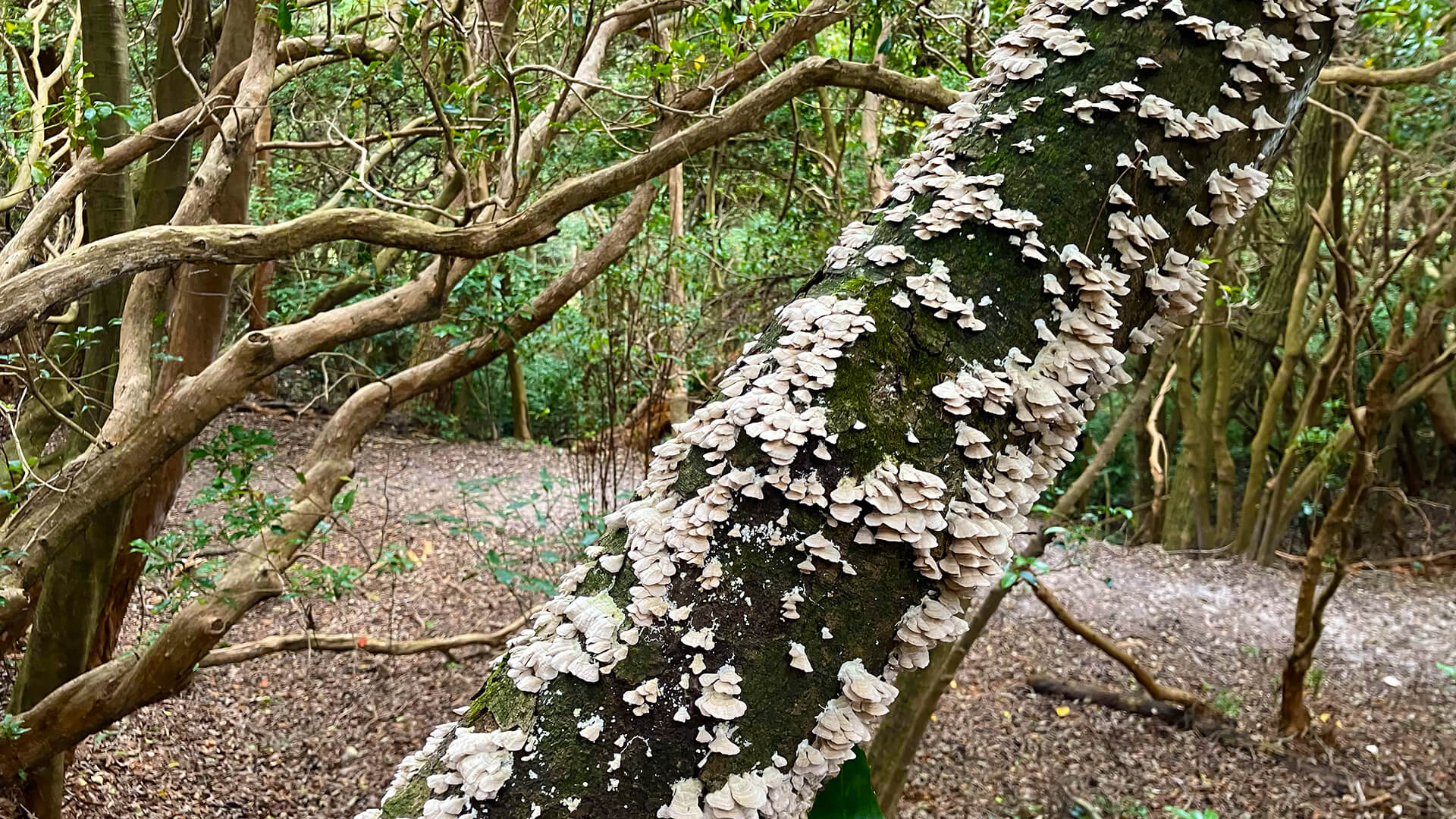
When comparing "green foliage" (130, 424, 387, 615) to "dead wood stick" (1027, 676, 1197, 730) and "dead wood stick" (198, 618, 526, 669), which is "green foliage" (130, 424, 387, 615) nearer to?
"dead wood stick" (198, 618, 526, 669)

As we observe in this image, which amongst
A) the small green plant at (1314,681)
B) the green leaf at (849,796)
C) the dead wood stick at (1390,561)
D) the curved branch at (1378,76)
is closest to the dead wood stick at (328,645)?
the green leaf at (849,796)

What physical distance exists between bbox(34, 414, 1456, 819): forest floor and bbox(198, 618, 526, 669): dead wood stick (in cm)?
31

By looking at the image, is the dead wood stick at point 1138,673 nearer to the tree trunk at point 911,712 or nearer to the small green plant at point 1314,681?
the small green plant at point 1314,681

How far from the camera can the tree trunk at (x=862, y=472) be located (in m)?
0.77

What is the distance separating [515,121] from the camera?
232cm

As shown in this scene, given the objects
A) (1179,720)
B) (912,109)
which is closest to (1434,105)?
(912,109)

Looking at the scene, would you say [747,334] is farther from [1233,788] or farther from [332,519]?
[1233,788]

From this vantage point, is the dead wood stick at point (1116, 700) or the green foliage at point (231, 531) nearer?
the green foliage at point (231, 531)

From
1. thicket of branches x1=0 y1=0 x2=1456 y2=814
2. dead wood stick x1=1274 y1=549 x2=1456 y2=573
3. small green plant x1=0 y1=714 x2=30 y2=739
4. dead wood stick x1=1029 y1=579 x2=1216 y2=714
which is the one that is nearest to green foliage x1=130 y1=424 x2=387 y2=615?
thicket of branches x1=0 y1=0 x2=1456 y2=814

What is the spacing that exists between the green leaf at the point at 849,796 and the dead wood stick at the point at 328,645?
2.55m

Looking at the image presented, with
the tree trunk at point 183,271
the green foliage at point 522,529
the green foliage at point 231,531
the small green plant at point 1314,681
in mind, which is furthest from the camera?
the small green plant at point 1314,681

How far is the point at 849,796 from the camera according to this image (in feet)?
3.07

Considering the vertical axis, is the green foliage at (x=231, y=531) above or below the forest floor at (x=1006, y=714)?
above

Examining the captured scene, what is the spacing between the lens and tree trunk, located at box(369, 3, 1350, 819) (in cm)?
77
